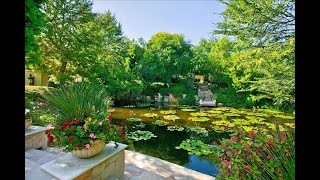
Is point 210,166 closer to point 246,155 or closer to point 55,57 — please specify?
point 246,155

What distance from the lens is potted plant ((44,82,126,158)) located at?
7.23ft

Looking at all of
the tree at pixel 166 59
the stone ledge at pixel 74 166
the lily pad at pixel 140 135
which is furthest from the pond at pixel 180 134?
the tree at pixel 166 59

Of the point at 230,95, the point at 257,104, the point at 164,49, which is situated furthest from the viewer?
the point at 164,49

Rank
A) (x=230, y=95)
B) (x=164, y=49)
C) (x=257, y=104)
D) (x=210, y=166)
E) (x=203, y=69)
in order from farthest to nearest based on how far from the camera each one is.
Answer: (x=203, y=69) → (x=164, y=49) → (x=230, y=95) → (x=257, y=104) → (x=210, y=166)

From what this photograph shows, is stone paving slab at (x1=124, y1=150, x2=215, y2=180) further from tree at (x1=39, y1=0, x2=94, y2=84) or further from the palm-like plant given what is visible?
tree at (x1=39, y1=0, x2=94, y2=84)

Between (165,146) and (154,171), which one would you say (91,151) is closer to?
(154,171)

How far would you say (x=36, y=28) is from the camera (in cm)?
522

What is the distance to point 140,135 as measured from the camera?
552cm

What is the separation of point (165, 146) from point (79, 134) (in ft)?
10.2

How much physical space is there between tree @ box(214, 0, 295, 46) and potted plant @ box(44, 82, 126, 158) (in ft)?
13.1

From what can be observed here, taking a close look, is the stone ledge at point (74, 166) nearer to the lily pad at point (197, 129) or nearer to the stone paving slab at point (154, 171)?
the stone paving slab at point (154, 171)

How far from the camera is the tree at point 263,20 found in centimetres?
407
